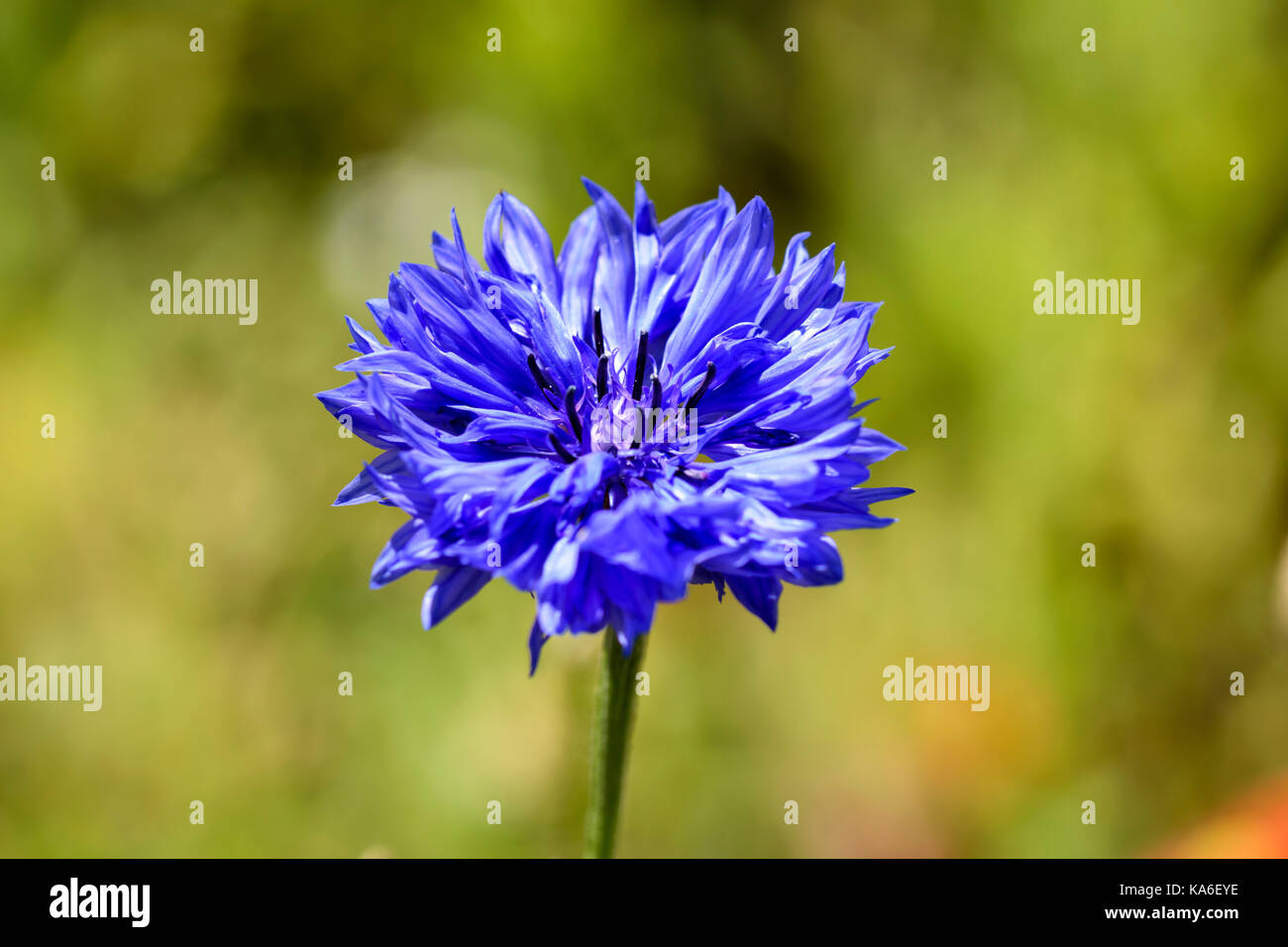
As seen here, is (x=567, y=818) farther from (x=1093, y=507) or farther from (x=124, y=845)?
(x=1093, y=507)

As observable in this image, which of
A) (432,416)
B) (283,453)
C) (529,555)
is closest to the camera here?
(529,555)

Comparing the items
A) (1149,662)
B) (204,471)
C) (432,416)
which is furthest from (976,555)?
(204,471)

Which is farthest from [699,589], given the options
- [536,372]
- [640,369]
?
[536,372]

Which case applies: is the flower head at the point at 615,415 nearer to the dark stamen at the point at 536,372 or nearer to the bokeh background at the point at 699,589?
the dark stamen at the point at 536,372

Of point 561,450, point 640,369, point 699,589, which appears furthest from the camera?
point 699,589

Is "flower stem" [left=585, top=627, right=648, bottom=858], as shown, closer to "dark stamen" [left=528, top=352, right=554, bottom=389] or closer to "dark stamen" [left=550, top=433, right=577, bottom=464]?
"dark stamen" [left=550, top=433, right=577, bottom=464]

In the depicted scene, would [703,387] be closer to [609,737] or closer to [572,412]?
[572,412]

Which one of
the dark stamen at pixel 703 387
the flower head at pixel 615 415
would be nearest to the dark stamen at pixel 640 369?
the flower head at pixel 615 415
